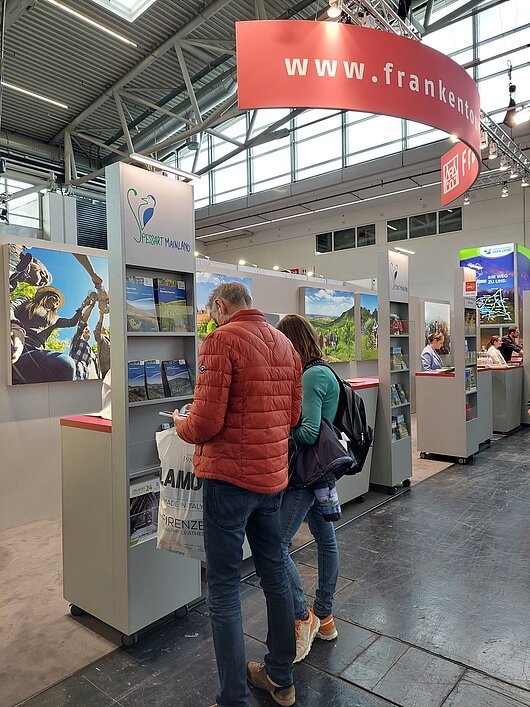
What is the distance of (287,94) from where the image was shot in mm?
2240

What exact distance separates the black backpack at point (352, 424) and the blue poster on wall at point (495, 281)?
9543 millimetres

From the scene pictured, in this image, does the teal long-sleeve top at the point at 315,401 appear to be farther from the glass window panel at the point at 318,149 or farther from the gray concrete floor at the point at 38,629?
the glass window panel at the point at 318,149

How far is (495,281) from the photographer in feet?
36.1

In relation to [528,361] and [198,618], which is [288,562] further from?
[528,361]

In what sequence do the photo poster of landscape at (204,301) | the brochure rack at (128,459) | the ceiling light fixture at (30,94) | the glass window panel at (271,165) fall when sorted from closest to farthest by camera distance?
the brochure rack at (128,459)
the photo poster of landscape at (204,301)
the ceiling light fixture at (30,94)
the glass window panel at (271,165)

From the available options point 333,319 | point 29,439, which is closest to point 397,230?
point 333,319

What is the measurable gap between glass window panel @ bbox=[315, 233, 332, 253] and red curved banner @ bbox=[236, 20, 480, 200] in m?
12.5

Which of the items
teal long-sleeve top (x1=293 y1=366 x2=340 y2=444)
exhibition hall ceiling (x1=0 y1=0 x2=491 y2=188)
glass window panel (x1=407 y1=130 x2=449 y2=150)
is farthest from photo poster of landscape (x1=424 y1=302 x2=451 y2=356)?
teal long-sleeve top (x1=293 y1=366 x2=340 y2=444)

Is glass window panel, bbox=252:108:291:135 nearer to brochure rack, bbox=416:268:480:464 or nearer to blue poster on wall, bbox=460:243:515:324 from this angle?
blue poster on wall, bbox=460:243:515:324

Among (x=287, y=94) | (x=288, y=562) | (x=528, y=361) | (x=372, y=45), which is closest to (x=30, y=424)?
(x=288, y=562)

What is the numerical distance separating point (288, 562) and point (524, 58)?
10.4 meters

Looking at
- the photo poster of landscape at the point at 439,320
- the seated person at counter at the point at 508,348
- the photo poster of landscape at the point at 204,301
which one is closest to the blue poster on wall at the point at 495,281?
the photo poster of landscape at the point at 439,320

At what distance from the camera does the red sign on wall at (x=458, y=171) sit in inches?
135

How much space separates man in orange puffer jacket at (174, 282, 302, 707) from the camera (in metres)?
1.71
